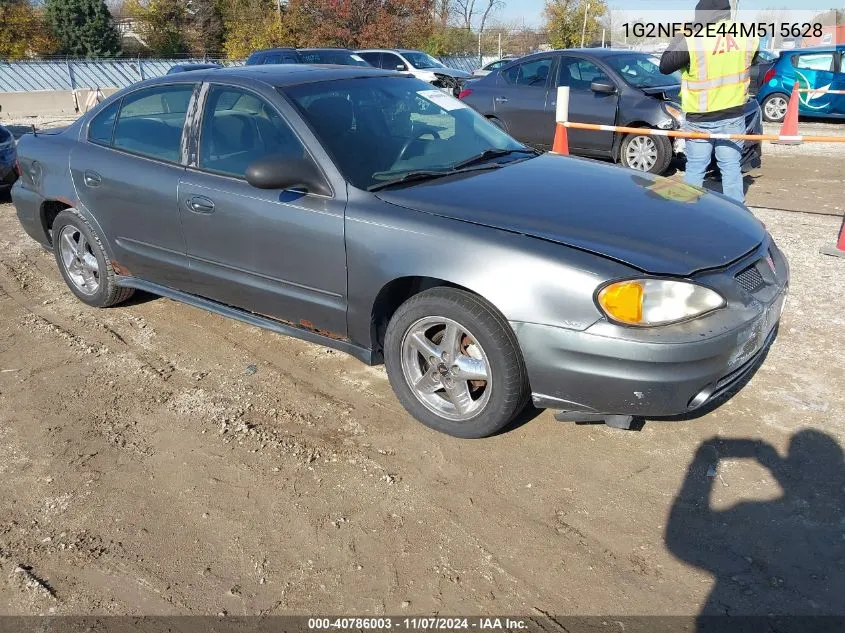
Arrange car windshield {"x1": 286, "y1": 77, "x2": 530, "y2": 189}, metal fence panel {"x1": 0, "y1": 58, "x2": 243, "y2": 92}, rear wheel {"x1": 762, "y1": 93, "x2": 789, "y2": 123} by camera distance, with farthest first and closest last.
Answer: metal fence panel {"x1": 0, "y1": 58, "x2": 243, "y2": 92}
rear wheel {"x1": 762, "y1": 93, "x2": 789, "y2": 123}
car windshield {"x1": 286, "y1": 77, "x2": 530, "y2": 189}

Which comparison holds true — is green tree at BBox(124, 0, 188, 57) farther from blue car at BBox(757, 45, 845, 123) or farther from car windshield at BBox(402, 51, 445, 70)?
blue car at BBox(757, 45, 845, 123)

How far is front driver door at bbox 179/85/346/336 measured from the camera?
11.8ft

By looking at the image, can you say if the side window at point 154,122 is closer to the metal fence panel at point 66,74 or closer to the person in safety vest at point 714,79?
the person in safety vest at point 714,79

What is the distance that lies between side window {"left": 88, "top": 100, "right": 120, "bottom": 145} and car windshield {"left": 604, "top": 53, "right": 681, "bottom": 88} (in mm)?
6589

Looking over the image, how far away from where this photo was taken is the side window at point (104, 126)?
187 inches

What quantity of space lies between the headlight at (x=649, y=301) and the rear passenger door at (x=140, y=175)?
2538mm

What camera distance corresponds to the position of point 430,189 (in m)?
3.56

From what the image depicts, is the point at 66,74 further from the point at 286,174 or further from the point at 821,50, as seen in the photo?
the point at 286,174

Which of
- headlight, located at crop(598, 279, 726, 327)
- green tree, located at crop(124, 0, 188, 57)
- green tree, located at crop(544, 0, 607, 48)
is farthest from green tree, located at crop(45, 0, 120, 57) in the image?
headlight, located at crop(598, 279, 726, 327)

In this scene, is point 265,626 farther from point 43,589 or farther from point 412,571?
point 43,589

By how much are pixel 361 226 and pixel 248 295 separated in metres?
0.93

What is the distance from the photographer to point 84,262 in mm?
5125

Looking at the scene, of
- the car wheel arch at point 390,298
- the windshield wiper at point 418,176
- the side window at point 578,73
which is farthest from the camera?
the side window at point 578,73

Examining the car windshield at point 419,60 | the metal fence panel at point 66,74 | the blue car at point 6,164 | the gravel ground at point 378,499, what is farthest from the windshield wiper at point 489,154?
the metal fence panel at point 66,74
